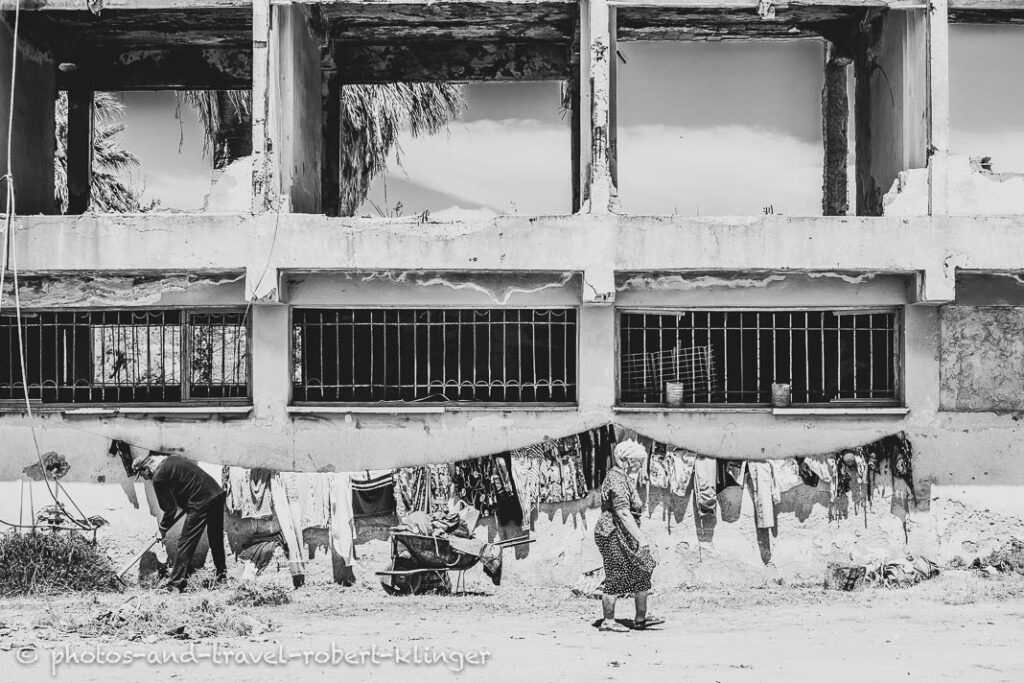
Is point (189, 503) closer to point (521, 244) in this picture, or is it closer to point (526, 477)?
point (526, 477)

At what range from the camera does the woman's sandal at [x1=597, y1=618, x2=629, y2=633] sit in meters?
7.63

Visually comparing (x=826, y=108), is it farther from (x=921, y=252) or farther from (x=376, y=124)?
Result: (x=376, y=124)

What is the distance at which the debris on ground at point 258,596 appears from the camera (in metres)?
8.57

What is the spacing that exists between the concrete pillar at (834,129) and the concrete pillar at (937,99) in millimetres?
1971

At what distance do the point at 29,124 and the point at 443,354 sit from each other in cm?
463

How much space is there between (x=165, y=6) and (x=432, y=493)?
494 cm

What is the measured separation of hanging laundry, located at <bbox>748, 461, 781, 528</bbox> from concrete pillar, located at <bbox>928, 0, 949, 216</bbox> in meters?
2.65

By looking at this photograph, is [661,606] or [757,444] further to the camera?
[757,444]

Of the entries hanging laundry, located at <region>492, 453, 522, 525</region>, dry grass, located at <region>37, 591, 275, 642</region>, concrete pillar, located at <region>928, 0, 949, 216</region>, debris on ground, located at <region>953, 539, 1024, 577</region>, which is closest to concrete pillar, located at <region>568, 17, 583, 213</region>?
hanging laundry, located at <region>492, 453, 522, 525</region>

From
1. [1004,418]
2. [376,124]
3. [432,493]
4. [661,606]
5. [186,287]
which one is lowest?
[661,606]

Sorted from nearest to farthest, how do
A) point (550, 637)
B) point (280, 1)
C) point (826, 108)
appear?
point (550, 637), point (280, 1), point (826, 108)

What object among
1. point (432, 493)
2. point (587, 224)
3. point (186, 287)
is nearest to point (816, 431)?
point (587, 224)

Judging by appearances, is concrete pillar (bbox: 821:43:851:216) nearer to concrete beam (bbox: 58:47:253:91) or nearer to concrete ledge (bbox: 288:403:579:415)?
concrete ledge (bbox: 288:403:579:415)

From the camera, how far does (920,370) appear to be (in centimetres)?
931
